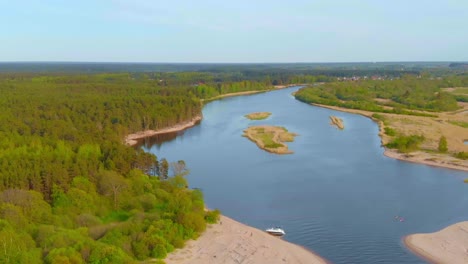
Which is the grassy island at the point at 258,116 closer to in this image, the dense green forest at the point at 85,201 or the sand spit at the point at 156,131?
the sand spit at the point at 156,131

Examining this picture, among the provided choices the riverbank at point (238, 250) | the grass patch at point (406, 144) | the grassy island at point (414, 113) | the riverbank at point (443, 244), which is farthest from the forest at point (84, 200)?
the grassy island at point (414, 113)

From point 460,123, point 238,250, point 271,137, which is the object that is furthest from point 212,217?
point 460,123

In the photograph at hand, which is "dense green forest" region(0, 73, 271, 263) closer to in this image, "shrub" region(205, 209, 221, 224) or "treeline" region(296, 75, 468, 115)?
"shrub" region(205, 209, 221, 224)

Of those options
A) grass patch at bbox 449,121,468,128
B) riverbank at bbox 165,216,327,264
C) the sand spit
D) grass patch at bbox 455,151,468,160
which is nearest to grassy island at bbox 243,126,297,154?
the sand spit

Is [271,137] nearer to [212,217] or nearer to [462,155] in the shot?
[462,155]

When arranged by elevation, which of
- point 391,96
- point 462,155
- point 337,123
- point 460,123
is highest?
point 391,96

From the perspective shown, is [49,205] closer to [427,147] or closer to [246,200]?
[246,200]
